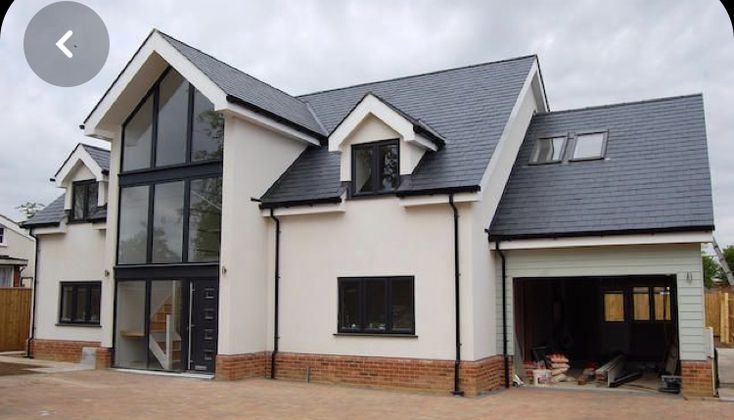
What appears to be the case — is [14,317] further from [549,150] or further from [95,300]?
[549,150]

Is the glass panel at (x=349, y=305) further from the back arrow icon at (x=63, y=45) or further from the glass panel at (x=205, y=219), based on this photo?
the back arrow icon at (x=63, y=45)

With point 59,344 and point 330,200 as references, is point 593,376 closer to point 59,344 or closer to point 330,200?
point 330,200

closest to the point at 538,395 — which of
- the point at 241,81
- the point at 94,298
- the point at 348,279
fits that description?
the point at 348,279

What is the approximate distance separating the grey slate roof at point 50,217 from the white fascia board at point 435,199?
11.1m

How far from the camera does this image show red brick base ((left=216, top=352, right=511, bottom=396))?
12969mm

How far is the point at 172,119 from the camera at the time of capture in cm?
1612

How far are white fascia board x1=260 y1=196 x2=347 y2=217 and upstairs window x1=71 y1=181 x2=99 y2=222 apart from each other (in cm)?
665

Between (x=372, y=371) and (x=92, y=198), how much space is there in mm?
10363

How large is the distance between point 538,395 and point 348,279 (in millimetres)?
4461

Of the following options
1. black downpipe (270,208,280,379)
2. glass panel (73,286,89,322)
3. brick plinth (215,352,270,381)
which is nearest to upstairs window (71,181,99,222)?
glass panel (73,286,89,322)

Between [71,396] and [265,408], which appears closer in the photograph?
[265,408]

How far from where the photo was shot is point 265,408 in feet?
35.9

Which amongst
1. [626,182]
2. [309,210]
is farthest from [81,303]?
[626,182]

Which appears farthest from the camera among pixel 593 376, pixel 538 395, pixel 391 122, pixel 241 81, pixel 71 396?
pixel 241 81
